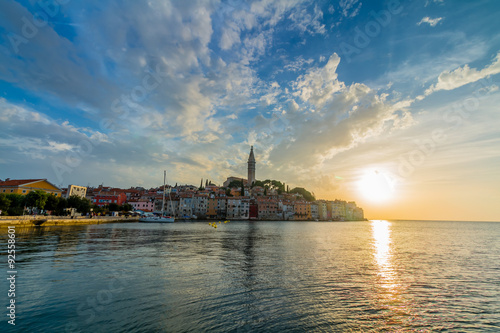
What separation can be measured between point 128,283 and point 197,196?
9828cm

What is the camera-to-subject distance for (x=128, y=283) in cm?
1097

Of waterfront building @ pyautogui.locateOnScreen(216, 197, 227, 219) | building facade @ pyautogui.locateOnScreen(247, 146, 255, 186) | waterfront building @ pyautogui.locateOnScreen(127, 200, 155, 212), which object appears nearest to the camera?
waterfront building @ pyautogui.locateOnScreen(127, 200, 155, 212)

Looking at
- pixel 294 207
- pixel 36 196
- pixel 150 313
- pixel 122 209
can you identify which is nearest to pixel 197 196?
pixel 122 209

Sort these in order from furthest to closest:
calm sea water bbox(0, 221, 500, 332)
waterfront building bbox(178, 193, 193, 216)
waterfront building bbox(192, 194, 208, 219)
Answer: waterfront building bbox(192, 194, 208, 219) < waterfront building bbox(178, 193, 193, 216) < calm sea water bbox(0, 221, 500, 332)

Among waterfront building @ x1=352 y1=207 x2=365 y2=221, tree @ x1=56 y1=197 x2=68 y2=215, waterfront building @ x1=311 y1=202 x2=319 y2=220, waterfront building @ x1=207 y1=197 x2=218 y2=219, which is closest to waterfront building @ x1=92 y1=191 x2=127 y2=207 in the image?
waterfront building @ x1=207 y1=197 x2=218 y2=219

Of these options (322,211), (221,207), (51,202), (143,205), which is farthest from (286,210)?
(51,202)

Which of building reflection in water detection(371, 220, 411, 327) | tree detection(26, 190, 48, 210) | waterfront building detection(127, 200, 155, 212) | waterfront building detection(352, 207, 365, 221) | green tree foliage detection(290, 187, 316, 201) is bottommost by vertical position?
waterfront building detection(352, 207, 365, 221)

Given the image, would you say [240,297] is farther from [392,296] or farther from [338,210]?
[338,210]

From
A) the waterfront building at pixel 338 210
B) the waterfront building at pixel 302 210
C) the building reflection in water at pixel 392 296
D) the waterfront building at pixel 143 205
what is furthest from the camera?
the waterfront building at pixel 338 210

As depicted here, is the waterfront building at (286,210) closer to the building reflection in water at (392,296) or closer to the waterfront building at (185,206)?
the waterfront building at (185,206)

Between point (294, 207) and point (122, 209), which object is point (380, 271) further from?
point (294, 207)

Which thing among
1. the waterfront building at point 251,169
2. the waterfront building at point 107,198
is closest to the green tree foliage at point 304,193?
the waterfront building at point 251,169

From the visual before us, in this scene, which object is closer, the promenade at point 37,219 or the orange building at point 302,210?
the promenade at point 37,219

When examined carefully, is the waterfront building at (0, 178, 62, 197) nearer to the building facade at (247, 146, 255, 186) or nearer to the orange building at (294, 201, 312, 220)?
the orange building at (294, 201, 312, 220)
